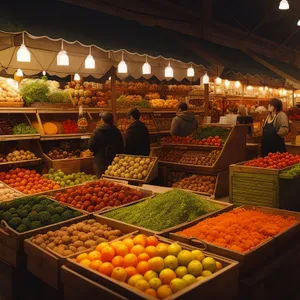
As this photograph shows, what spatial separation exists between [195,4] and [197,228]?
12.5 metres

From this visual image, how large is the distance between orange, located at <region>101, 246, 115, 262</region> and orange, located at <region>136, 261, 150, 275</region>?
0.26 metres

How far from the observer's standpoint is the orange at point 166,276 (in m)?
2.81

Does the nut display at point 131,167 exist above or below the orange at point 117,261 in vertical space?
above

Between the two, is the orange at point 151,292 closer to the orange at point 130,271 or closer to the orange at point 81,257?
the orange at point 130,271

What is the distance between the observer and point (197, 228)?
12.6 ft

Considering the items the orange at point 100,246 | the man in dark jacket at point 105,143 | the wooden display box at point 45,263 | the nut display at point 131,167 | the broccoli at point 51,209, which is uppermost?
the man in dark jacket at point 105,143

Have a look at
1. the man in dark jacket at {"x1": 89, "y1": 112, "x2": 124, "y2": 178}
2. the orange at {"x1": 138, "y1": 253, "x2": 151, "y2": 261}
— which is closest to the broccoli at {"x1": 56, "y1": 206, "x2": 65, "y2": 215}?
the orange at {"x1": 138, "y1": 253, "x2": 151, "y2": 261}

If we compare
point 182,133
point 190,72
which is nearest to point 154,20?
point 190,72

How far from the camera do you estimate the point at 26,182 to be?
21.5 feet

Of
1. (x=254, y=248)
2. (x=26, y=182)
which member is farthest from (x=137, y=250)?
(x=26, y=182)

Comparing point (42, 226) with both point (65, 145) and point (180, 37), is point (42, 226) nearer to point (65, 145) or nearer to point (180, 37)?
point (65, 145)

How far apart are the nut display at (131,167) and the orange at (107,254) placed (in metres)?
3.08

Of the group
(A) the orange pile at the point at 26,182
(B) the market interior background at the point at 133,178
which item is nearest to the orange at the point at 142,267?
(B) the market interior background at the point at 133,178

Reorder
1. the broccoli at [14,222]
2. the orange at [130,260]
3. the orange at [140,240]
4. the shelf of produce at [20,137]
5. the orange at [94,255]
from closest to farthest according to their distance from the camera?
the orange at [130,260] → the orange at [94,255] → the orange at [140,240] → the broccoli at [14,222] → the shelf of produce at [20,137]
